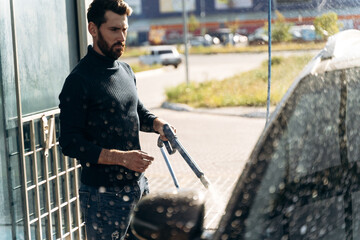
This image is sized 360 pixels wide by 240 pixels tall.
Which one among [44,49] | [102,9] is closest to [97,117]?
[102,9]

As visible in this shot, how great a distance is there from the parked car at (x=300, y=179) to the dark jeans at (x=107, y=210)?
124 centimetres

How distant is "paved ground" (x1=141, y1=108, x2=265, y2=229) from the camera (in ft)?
28.0

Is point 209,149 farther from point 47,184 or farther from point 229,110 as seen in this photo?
point 47,184

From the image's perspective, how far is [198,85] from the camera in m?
23.1

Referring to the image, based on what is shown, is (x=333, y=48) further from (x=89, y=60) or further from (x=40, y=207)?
(x=40, y=207)

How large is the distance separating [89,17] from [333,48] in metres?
1.52

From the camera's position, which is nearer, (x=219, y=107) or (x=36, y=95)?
(x=36, y=95)

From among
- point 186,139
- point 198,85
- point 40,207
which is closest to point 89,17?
point 40,207

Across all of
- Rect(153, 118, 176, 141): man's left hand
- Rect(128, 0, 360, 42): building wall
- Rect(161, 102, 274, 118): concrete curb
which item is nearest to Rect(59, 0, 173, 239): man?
Rect(153, 118, 176, 141): man's left hand

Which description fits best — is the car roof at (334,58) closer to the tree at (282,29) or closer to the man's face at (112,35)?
the man's face at (112,35)

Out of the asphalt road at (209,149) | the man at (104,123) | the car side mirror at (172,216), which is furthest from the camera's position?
the asphalt road at (209,149)

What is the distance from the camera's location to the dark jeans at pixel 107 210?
319 centimetres

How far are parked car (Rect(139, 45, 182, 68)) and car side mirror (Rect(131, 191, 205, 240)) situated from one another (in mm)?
37872

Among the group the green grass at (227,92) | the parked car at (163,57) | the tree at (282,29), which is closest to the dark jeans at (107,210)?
the tree at (282,29)
